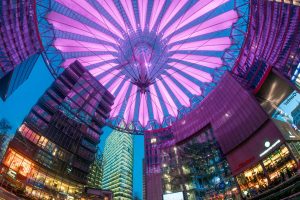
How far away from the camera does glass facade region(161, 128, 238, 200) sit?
38.8m

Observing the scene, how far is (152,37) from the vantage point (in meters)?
35.6

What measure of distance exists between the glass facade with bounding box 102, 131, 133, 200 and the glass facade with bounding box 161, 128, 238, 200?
72999 mm

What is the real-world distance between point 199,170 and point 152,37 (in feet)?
92.9

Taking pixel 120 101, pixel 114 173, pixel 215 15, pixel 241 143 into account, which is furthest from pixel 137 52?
pixel 114 173

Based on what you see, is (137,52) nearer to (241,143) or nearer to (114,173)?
(241,143)

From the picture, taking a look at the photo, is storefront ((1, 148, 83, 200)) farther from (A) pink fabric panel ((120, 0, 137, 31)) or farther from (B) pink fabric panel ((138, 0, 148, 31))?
(B) pink fabric panel ((138, 0, 148, 31))

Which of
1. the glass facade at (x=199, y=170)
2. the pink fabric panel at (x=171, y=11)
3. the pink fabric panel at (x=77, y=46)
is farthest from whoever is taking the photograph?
the glass facade at (x=199, y=170)

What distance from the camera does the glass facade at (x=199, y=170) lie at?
127 feet

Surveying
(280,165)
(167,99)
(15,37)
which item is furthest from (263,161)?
(15,37)

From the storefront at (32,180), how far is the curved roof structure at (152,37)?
2090 cm

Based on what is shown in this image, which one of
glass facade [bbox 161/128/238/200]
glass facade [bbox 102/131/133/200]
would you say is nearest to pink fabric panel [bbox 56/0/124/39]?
glass facade [bbox 161/128/238/200]

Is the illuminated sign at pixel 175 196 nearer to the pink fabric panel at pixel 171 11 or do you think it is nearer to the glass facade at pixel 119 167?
the pink fabric panel at pixel 171 11

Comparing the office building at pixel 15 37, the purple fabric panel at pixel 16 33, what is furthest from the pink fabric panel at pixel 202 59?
the purple fabric panel at pixel 16 33

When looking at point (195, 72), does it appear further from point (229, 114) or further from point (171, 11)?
point (171, 11)
